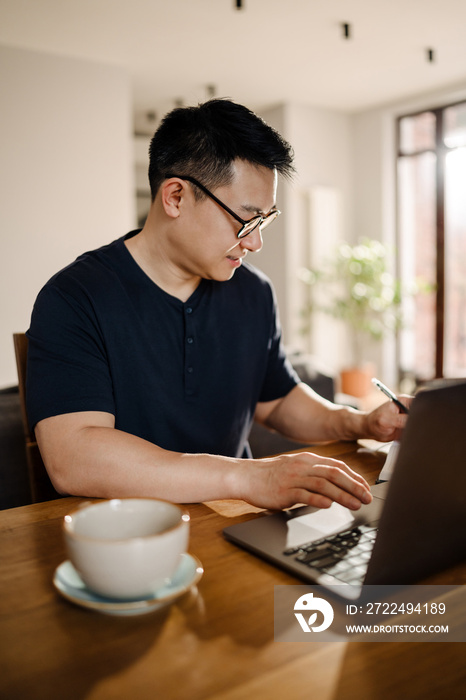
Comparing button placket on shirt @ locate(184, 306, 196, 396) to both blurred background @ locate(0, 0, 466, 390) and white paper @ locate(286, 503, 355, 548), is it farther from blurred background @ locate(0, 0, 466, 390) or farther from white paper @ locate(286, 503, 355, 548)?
blurred background @ locate(0, 0, 466, 390)

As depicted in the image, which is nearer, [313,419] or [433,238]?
[313,419]

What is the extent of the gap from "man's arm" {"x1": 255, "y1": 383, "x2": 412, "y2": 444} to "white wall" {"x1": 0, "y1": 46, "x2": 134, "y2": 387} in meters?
3.33

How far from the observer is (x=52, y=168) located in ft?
14.7

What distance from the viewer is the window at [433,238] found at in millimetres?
5613

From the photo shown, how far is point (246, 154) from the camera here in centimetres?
121

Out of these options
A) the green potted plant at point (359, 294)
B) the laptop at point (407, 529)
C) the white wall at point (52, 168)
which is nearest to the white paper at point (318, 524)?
the laptop at point (407, 529)

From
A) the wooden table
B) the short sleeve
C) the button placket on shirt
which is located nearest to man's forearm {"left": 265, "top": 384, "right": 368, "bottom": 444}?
the button placket on shirt

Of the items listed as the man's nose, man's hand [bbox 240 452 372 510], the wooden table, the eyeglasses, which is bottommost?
the wooden table

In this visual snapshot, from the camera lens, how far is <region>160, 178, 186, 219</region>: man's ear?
49.3 inches

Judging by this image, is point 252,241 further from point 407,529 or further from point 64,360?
point 407,529

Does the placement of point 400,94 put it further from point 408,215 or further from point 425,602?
point 425,602

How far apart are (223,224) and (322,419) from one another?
0.50m

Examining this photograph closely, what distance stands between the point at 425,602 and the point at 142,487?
1.48 feet

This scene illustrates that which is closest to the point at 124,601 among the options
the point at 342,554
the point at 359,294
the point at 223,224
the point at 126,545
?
the point at 126,545
